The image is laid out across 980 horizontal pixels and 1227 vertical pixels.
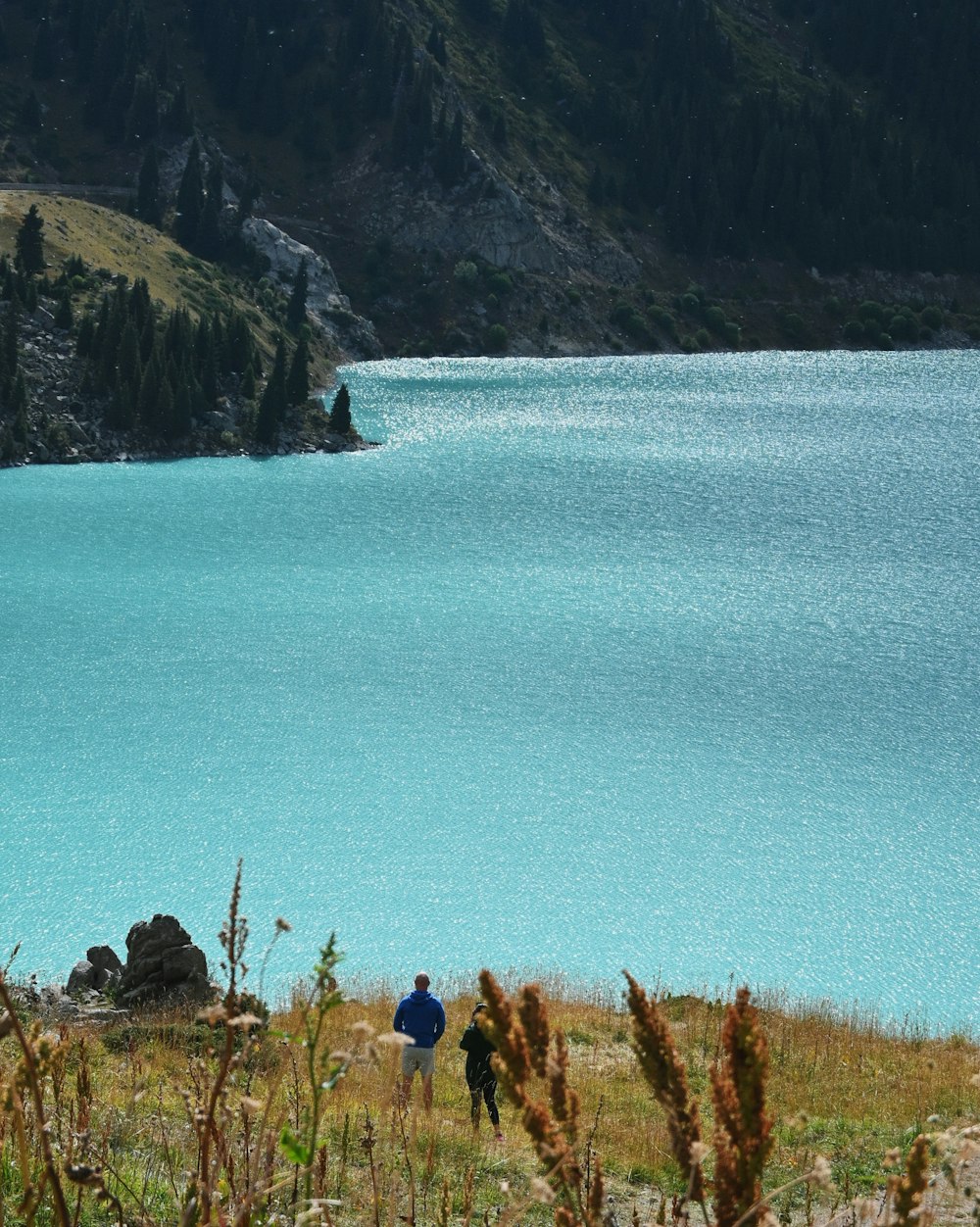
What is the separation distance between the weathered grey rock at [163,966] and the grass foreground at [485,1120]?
4.27 ft

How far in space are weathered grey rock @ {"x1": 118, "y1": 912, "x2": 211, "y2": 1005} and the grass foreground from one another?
4.27ft

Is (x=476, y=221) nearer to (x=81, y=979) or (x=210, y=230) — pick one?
(x=210, y=230)

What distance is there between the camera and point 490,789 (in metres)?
30.5

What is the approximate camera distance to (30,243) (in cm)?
8094

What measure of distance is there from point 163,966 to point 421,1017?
7.02 meters

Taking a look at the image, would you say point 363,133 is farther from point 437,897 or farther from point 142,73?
point 437,897

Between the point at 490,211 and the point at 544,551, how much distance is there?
89747 millimetres

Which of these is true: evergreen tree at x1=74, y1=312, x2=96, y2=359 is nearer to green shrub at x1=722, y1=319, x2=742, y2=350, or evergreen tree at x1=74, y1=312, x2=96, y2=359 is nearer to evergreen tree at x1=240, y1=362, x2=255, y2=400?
evergreen tree at x1=240, y1=362, x2=255, y2=400

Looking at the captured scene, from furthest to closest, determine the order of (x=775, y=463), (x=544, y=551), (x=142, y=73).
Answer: (x=142, y=73) → (x=775, y=463) → (x=544, y=551)

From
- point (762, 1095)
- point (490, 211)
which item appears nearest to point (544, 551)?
point (762, 1095)

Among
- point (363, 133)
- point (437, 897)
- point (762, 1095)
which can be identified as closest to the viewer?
point (762, 1095)

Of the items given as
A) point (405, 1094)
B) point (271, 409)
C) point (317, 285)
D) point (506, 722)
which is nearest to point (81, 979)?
point (405, 1094)

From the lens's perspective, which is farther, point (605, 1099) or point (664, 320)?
point (664, 320)

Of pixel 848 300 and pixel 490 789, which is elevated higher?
pixel 848 300
